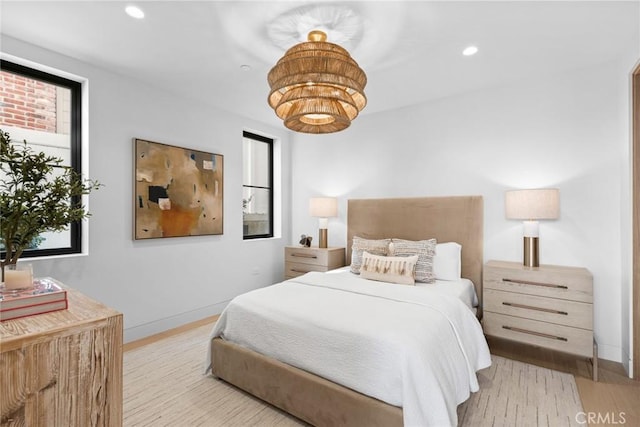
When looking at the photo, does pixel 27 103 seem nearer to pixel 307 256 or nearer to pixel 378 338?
pixel 307 256

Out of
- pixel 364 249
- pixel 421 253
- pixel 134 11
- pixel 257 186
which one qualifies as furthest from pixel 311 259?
pixel 134 11

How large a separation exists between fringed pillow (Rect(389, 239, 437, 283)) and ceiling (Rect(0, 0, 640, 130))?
5.27ft

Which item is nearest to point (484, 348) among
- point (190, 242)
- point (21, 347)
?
point (21, 347)

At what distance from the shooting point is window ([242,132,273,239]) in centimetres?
429

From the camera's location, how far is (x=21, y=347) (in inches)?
37.3

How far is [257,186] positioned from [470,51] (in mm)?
3062

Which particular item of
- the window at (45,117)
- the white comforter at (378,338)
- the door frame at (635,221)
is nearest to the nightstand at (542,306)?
the door frame at (635,221)

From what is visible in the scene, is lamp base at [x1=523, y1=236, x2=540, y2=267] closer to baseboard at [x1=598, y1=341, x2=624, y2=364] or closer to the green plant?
baseboard at [x1=598, y1=341, x2=624, y2=364]

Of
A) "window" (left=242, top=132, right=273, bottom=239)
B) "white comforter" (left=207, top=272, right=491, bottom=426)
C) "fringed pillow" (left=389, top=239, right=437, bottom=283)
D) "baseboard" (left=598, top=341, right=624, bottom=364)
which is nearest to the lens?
"white comforter" (left=207, top=272, right=491, bottom=426)

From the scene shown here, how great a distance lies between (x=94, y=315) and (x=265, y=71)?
2.39 meters

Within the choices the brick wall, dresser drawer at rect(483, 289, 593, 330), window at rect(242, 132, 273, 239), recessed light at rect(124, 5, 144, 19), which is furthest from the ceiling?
dresser drawer at rect(483, 289, 593, 330)

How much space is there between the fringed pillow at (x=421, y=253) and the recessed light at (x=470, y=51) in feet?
5.51

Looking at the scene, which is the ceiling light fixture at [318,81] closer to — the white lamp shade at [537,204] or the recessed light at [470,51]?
the recessed light at [470,51]

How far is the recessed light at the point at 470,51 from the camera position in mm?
2395
